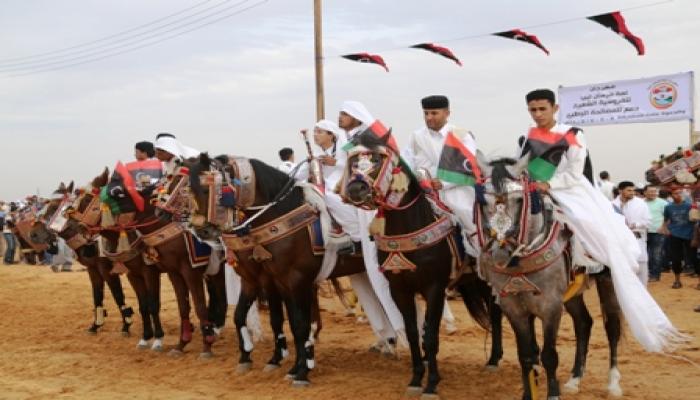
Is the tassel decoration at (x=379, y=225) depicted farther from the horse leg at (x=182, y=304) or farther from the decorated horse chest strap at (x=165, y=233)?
the horse leg at (x=182, y=304)

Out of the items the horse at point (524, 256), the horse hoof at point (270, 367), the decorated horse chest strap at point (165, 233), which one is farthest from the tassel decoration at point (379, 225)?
the decorated horse chest strap at point (165, 233)

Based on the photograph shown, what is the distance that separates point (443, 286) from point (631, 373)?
256 centimetres

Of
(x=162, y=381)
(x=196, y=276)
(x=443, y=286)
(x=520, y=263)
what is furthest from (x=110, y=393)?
(x=520, y=263)

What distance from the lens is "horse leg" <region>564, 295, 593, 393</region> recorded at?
25.4 feet

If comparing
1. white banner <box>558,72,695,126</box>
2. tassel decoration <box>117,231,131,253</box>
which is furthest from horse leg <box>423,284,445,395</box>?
white banner <box>558,72,695,126</box>

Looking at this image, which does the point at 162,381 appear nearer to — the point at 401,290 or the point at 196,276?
the point at 196,276

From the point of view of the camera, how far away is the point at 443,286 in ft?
25.4

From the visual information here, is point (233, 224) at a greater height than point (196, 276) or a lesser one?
greater

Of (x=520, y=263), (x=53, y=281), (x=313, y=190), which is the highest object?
(x=313, y=190)

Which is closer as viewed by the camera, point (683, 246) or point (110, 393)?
point (110, 393)

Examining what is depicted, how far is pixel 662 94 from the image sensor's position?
19078 millimetres

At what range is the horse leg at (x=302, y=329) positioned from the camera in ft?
27.8

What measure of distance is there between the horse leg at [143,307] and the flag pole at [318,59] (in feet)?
27.0

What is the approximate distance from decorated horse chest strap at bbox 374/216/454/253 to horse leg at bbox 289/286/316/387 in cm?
139
